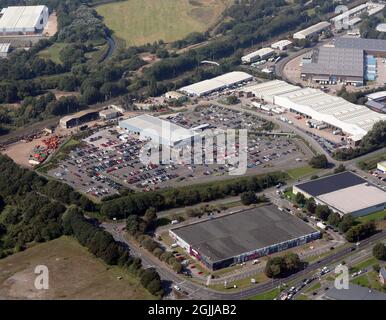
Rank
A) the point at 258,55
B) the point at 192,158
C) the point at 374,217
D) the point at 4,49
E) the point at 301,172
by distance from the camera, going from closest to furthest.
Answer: the point at 374,217 < the point at 301,172 < the point at 192,158 < the point at 258,55 < the point at 4,49

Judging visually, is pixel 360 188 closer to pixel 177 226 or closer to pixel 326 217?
pixel 326 217

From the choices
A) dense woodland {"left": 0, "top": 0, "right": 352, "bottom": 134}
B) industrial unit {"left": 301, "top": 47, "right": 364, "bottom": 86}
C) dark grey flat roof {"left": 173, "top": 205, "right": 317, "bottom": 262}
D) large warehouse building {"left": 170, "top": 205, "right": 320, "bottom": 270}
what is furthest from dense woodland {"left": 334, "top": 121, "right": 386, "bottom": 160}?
dense woodland {"left": 0, "top": 0, "right": 352, "bottom": 134}

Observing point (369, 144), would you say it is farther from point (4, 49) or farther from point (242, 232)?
point (4, 49)

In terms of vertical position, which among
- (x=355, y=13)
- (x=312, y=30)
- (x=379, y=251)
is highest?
(x=355, y=13)

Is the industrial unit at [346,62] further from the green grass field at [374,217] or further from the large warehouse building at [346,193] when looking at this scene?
the green grass field at [374,217]

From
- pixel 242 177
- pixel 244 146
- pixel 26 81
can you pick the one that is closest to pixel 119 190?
pixel 242 177

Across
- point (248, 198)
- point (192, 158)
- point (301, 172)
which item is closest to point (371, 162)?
Result: point (301, 172)
